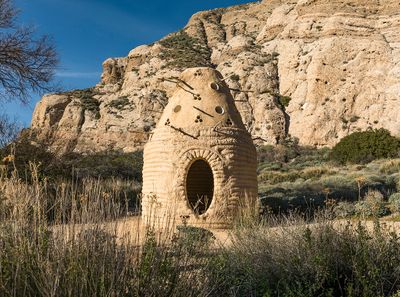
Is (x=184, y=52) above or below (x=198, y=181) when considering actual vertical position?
above

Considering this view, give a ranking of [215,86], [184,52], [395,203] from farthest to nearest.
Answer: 1. [184,52]
2. [395,203]
3. [215,86]

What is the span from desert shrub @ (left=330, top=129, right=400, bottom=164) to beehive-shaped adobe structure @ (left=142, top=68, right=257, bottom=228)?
1853cm

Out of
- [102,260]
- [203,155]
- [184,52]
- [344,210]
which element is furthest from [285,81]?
[102,260]

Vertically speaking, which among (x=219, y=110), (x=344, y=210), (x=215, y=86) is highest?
(x=215, y=86)

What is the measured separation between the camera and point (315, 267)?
445 cm

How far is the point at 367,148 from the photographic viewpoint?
91.8 feet

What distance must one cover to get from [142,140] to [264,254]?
33.6 meters

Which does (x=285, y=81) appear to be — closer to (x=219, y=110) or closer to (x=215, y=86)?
(x=215, y=86)

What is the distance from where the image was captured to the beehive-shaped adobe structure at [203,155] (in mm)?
10539

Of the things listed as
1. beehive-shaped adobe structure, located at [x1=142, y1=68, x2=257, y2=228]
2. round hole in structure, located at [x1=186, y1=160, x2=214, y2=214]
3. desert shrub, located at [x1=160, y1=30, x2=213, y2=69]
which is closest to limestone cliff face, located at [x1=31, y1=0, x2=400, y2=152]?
desert shrub, located at [x1=160, y1=30, x2=213, y2=69]

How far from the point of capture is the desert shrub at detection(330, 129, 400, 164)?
1093 inches

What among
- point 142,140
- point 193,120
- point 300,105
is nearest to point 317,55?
point 300,105

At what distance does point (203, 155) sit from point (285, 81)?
29.3 metres

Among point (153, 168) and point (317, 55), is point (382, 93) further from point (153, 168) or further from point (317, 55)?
point (153, 168)
